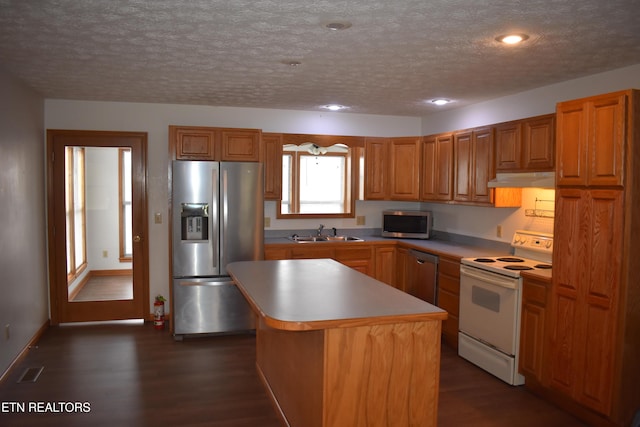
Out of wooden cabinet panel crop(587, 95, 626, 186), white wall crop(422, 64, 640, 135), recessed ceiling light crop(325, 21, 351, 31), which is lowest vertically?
wooden cabinet panel crop(587, 95, 626, 186)

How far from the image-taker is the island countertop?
7.62ft

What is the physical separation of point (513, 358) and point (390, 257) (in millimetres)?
2046

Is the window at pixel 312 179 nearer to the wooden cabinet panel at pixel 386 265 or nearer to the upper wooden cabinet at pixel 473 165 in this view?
A: the wooden cabinet panel at pixel 386 265

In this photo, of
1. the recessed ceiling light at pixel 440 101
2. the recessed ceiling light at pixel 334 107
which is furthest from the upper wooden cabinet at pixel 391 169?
the recessed ceiling light at pixel 440 101

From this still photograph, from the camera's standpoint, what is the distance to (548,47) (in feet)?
10.1

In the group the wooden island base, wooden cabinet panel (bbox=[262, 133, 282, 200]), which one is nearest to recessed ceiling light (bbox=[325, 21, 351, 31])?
the wooden island base

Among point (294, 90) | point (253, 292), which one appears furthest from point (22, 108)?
point (253, 292)

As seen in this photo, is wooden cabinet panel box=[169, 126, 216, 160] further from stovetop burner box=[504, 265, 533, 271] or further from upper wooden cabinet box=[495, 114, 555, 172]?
stovetop burner box=[504, 265, 533, 271]

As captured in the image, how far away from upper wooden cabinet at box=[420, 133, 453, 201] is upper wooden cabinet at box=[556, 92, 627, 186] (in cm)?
178

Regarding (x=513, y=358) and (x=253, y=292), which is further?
(x=513, y=358)

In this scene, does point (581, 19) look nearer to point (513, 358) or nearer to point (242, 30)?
point (242, 30)

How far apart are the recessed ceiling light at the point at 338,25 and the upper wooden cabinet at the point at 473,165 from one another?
7.36 ft

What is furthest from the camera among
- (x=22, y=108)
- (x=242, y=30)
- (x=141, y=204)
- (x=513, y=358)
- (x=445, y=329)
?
(x=141, y=204)

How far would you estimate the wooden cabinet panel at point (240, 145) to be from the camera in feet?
16.7
